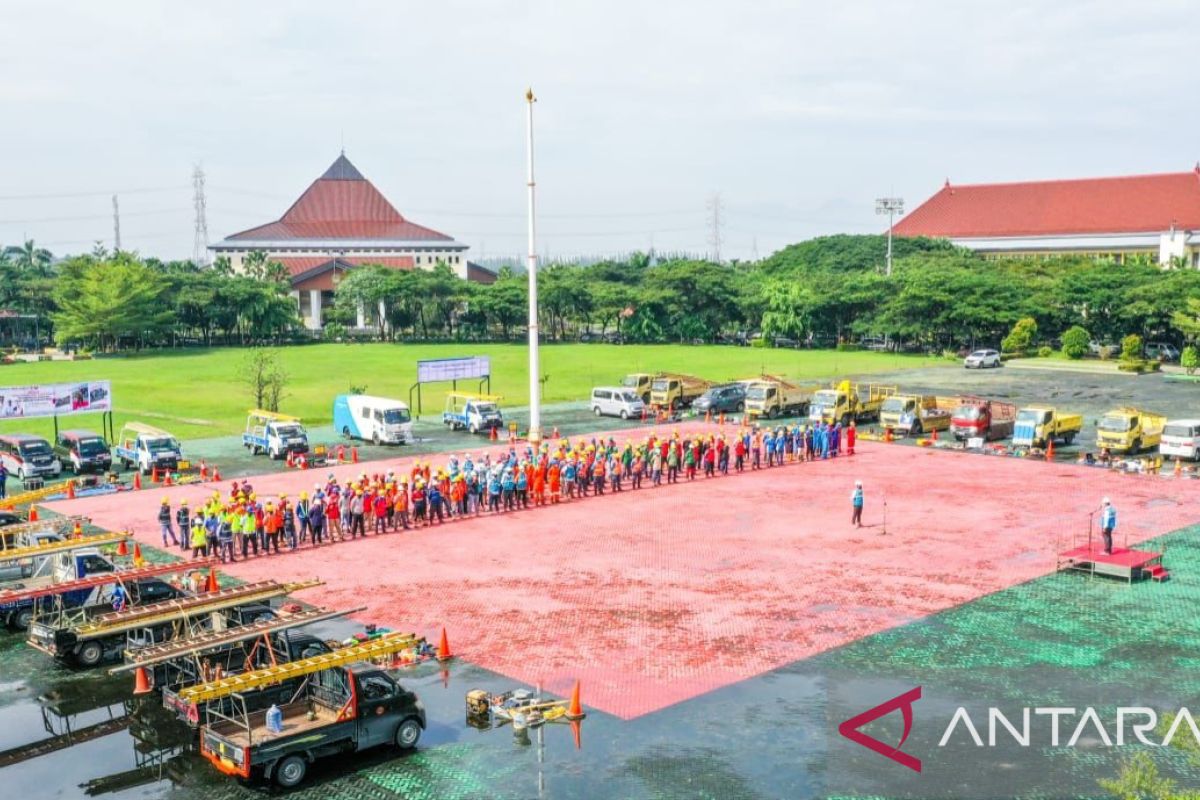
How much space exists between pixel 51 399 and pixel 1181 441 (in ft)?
125

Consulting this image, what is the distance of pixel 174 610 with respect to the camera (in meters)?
18.6

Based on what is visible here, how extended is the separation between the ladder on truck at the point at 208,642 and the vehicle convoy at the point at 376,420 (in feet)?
85.8

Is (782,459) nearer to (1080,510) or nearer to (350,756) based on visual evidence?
(1080,510)

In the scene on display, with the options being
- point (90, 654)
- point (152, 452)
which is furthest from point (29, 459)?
point (90, 654)

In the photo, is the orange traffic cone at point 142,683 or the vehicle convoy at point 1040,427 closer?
the orange traffic cone at point 142,683

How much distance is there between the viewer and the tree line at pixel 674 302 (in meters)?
82.6

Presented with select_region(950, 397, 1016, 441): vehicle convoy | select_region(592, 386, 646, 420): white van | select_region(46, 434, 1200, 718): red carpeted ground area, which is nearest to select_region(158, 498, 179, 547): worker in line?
select_region(46, 434, 1200, 718): red carpeted ground area

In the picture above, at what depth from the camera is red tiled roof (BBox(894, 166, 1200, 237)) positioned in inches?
4464

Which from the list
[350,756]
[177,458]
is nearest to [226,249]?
[177,458]

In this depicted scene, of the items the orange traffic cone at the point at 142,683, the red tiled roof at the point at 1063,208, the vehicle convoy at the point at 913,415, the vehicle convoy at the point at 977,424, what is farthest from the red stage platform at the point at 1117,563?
the red tiled roof at the point at 1063,208

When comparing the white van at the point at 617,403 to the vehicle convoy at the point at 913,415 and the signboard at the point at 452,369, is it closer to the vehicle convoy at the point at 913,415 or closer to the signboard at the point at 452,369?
the signboard at the point at 452,369

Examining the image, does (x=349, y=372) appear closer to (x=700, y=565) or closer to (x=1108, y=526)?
(x=700, y=565)

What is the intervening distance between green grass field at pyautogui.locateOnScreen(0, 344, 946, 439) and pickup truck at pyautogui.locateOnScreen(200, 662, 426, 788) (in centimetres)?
3270

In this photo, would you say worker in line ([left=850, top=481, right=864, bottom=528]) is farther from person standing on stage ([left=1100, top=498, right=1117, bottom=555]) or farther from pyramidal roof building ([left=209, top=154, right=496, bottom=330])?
pyramidal roof building ([left=209, top=154, right=496, bottom=330])
